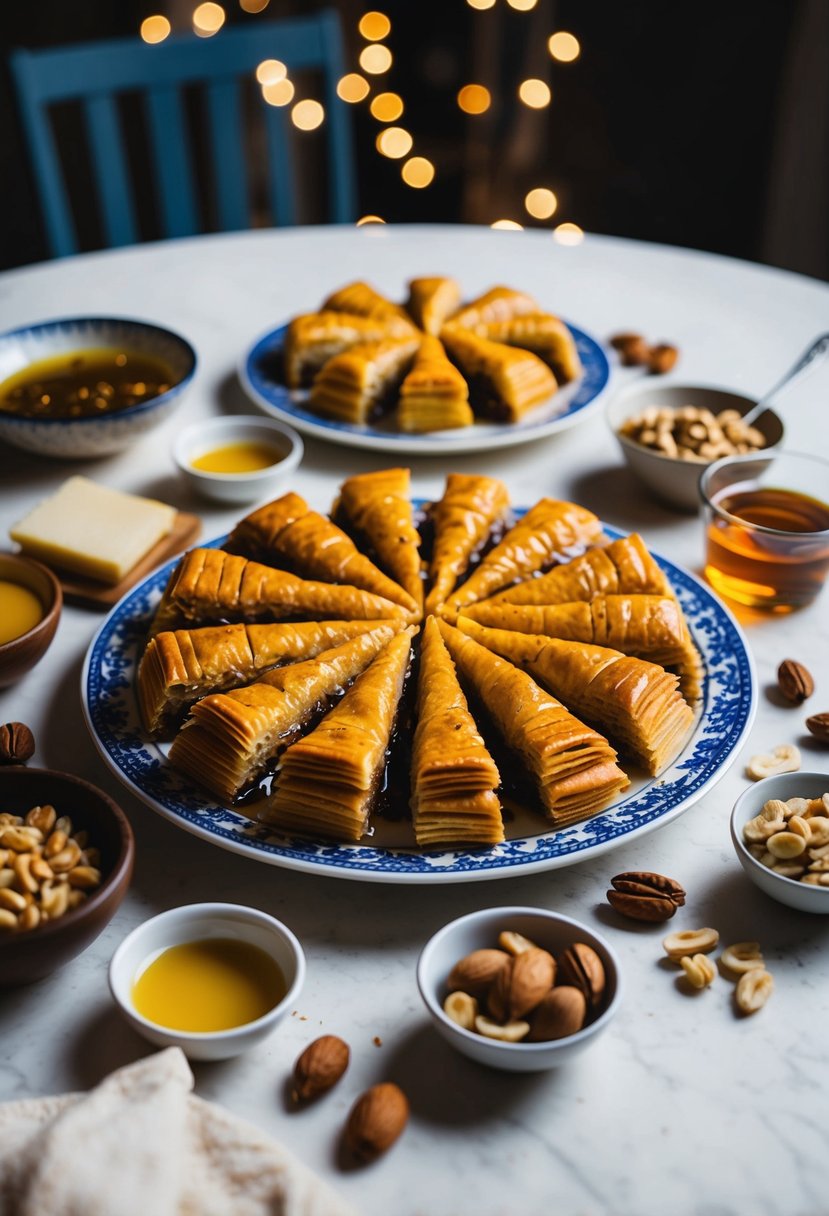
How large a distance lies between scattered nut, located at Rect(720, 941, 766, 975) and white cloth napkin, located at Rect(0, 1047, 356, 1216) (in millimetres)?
751

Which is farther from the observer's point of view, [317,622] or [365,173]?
[365,173]

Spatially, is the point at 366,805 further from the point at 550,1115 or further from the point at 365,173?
the point at 365,173

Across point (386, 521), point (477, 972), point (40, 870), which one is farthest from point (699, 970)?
point (386, 521)

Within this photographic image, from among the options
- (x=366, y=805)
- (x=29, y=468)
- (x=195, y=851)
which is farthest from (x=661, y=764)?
(x=29, y=468)

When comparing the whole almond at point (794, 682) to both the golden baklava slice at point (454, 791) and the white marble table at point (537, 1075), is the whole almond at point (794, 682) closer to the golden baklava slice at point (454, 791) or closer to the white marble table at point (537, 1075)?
the white marble table at point (537, 1075)

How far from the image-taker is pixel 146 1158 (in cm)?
152

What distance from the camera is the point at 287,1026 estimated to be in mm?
1848

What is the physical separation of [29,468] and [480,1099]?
2.37m

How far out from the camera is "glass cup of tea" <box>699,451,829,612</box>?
2.75 meters

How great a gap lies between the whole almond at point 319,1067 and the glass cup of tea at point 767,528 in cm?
155

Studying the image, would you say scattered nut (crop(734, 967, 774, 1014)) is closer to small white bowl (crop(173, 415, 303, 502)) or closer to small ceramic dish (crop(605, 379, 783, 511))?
small ceramic dish (crop(605, 379, 783, 511))

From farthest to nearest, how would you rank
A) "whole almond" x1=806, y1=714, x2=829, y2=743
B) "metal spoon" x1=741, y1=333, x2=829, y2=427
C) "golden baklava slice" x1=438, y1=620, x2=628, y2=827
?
"metal spoon" x1=741, y1=333, x2=829, y2=427
"whole almond" x1=806, y1=714, x2=829, y2=743
"golden baklava slice" x1=438, y1=620, x2=628, y2=827

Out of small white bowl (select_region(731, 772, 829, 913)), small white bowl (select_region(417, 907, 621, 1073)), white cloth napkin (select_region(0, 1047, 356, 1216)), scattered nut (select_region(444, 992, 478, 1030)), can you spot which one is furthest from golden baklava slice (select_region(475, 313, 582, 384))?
white cloth napkin (select_region(0, 1047, 356, 1216))

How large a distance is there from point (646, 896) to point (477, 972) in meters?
0.42
